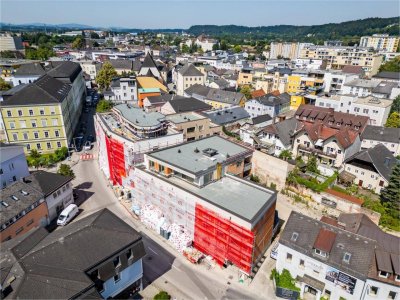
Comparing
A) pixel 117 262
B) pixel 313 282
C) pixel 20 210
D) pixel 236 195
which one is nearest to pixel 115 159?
pixel 20 210

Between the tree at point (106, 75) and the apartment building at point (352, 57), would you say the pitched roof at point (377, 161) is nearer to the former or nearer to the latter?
the tree at point (106, 75)

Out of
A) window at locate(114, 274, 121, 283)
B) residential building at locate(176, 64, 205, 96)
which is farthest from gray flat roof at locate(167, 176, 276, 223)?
residential building at locate(176, 64, 205, 96)

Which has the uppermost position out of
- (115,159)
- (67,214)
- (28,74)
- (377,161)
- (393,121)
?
(28,74)

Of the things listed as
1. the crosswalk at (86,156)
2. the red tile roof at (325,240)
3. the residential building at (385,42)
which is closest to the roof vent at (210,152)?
the red tile roof at (325,240)

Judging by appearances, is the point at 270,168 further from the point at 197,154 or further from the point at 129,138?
the point at 129,138

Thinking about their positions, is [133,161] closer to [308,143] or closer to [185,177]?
[185,177]

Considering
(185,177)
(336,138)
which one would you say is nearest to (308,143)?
(336,138)
